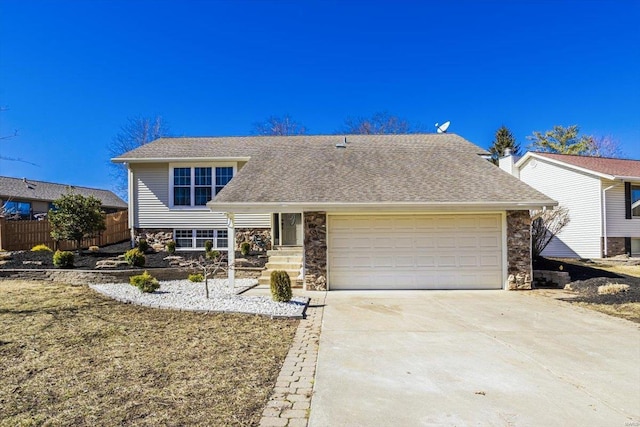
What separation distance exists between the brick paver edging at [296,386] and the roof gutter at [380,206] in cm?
408

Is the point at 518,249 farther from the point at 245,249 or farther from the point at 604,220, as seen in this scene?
the point at 604,220

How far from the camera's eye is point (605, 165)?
706 inches

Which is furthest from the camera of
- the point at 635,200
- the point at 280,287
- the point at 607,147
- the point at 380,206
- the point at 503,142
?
the point at 607,147

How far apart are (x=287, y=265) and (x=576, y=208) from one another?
1450cm

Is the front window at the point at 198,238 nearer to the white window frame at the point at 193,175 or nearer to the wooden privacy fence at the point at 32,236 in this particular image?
the white window frame at the point at 193,175

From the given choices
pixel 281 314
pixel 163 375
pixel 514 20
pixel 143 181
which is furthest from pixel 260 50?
pixel 163 375

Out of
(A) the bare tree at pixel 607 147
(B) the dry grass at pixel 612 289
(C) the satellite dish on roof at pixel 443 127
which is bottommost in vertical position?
(B) the dry grass at pixel 612 289

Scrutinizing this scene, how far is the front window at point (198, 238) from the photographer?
1501cm

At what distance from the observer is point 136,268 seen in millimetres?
10984

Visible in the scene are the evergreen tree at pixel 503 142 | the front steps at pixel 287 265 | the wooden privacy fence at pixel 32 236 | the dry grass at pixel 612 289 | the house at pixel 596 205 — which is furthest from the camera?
the evergreen tree at pixel 503 142

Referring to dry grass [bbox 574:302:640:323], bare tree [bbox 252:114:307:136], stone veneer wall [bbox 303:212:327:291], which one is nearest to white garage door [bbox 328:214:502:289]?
stone veneer wall [bbox 303:212:327:291]

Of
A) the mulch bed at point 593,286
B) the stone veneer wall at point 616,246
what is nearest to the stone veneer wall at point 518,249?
the mulch bed at point 593,286

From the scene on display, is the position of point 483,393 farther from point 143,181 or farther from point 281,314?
point 143,181

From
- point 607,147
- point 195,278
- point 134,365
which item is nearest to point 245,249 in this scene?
point 195,278
